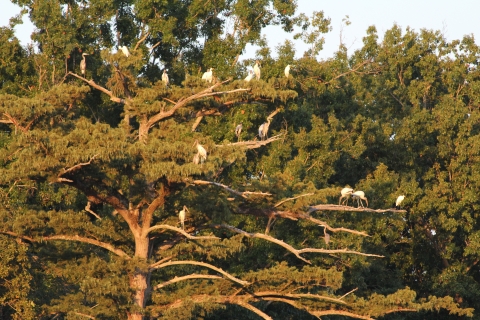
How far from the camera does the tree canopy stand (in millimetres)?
16594

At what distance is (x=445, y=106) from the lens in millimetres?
28859

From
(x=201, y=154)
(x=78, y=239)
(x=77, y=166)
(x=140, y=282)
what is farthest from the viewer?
(x=78, y=239)

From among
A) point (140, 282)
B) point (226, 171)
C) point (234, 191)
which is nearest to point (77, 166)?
point (234, 191)

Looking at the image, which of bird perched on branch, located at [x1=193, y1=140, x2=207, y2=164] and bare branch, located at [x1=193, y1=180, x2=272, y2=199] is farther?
bare branch, located at [x1=193, y1=180, x2=272, y2=199]

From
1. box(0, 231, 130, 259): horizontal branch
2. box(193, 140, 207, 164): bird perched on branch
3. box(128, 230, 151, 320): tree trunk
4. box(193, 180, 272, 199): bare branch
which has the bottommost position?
box(128, 230, 151, 320): tree trunk

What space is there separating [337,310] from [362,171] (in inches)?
404

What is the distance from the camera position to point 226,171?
76.5ft

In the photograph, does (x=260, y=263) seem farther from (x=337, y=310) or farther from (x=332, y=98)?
(x=332, y=98)

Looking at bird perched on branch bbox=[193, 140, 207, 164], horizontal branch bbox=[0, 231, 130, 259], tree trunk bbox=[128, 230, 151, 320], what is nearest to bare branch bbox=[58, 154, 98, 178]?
bird perched on branch bbox=[193, 140, 207, 164]

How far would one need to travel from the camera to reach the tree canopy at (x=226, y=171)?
1659cm

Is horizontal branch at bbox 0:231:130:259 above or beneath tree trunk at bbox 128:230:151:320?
above

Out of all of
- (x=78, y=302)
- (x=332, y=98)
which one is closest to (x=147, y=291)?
(x=78, y=302)

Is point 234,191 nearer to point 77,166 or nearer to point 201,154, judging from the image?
point 201,154

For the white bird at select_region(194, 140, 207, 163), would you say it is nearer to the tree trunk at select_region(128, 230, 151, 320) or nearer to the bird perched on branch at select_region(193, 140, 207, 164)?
the bird perched on branch at select_region(193, 140, 207, 164)
